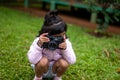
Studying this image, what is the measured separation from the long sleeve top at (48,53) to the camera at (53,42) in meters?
0.10

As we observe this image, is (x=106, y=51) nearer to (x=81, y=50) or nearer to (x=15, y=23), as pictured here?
(x=81, y=50)

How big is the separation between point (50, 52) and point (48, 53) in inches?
1.1

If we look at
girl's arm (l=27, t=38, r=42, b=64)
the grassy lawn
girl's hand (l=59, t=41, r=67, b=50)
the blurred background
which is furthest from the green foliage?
girl's arm (l=27, t=38, r=42, b=64)

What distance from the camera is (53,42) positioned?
3.14 meters

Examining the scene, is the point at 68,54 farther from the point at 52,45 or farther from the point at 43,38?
the point at 43,38

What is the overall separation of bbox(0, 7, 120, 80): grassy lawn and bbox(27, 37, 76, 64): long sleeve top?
1.89ft

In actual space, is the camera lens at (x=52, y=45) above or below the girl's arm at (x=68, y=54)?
above

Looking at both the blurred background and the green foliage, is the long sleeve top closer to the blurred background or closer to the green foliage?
the blurred background

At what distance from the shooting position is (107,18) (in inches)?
280

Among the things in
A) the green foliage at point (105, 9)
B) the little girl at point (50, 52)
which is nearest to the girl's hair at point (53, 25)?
the little girl at point (50, 52)

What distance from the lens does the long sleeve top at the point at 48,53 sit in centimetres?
322

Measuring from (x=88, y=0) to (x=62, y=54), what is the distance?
3899 millimetres

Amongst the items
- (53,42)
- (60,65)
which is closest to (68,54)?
(60,65)

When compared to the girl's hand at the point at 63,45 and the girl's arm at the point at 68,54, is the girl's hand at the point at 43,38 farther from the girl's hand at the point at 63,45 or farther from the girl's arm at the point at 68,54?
the girl's arm at the point at 68,54
